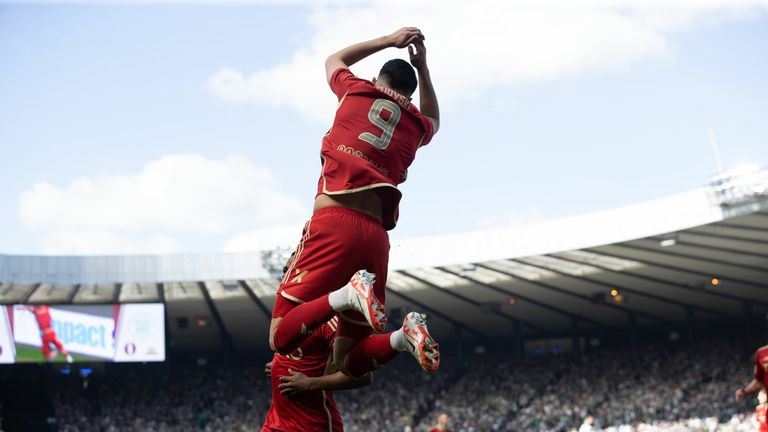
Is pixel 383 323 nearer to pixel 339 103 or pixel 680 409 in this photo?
pixel 339 103

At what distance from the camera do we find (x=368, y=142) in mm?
4652

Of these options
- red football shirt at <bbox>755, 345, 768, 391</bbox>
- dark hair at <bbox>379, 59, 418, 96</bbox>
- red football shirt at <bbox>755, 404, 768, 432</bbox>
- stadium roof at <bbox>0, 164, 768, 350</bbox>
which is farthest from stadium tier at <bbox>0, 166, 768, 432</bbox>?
dark hair at <bbox>379, 59, 418, 96</bbox>

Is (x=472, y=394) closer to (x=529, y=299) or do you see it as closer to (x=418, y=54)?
(x=529, y=299)

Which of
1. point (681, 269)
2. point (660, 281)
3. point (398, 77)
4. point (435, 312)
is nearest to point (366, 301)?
point (398, 77)

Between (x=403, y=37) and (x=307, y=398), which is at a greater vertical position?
(x=403, y=37)

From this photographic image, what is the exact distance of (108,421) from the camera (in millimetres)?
31203

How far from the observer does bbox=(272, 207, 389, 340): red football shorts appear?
446cm

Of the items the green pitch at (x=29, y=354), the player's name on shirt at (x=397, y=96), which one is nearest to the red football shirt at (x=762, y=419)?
the player's name on shirt at (x=397, y=96)

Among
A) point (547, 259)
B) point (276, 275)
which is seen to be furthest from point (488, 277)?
point (276, 275)

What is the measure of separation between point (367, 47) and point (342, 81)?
267 mm

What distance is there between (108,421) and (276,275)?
10666mm

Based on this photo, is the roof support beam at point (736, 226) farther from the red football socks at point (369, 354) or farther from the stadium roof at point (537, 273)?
the red football socks at point (369, 354)

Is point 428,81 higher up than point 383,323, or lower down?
higher up

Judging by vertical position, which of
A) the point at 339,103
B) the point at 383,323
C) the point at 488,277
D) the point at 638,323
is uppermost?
the point at 339,103
